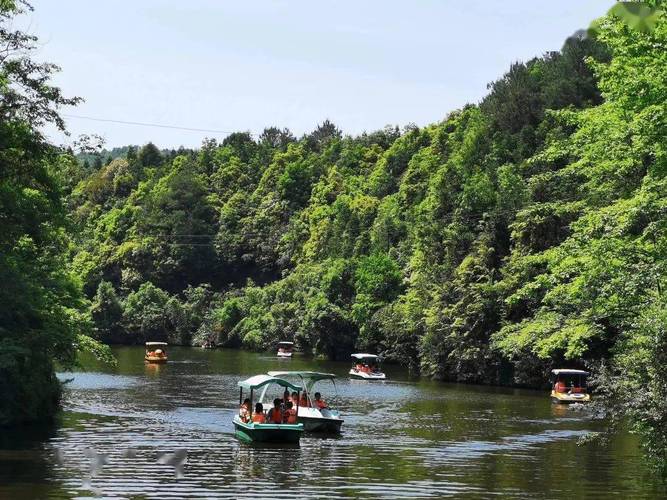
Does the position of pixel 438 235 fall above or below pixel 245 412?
above

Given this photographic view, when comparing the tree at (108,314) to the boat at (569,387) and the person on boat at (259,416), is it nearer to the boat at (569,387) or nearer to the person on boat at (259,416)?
the boat at (569,387)

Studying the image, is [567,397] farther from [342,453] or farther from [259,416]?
[342,453]

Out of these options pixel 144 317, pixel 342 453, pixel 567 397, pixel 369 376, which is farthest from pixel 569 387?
pixel 144 317

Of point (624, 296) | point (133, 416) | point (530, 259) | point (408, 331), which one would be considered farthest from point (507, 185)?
point (624, 296)

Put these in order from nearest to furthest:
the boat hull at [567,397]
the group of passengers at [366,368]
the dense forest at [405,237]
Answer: the dense forest at [405,237] < the boat hull at [567,397] < the group of passengers at [366,368]

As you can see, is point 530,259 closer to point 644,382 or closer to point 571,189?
point 571,189

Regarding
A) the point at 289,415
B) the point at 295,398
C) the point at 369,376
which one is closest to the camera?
the point at 289,415

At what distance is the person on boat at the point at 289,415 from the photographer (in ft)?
131

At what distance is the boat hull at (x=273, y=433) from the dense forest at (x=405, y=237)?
7.98 m

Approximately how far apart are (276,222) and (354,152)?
16.8 m

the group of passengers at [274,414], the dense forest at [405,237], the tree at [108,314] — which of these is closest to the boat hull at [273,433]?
the group of passengers at [274,414]

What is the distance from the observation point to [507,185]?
82.6m

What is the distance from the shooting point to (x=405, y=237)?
12050cm

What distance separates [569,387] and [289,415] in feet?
96.8
